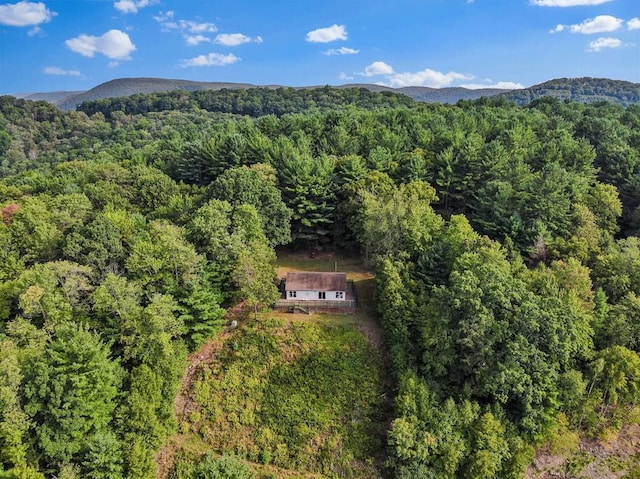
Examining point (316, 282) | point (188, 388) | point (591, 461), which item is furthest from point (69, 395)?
point (591, 461)

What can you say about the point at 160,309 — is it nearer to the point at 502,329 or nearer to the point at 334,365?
the point at 334,365

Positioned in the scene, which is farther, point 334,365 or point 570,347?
point 334,365

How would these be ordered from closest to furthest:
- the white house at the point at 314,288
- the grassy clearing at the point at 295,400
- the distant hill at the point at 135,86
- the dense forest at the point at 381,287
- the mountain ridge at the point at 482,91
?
1. the dense forest at the point at 381,287
2. the grassy clearing at the point at 295,400
3. the white house at the point at 314,288
4. the mountain ridge at the point at 482,91
5. the distant hill at the point at 135,86

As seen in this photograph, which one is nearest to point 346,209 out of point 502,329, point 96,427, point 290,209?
point 290,209

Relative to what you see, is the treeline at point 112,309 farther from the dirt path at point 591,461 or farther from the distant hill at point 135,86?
the distant hill at point 135,86

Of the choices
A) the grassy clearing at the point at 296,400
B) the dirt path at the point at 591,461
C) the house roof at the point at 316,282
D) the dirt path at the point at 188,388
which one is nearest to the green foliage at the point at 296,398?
the grassy clearing at the point at 296,400

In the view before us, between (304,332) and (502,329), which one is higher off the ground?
(502,329)

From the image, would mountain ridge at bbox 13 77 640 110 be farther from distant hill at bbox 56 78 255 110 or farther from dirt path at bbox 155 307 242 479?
dirt path at bbox 155 307 242 479
